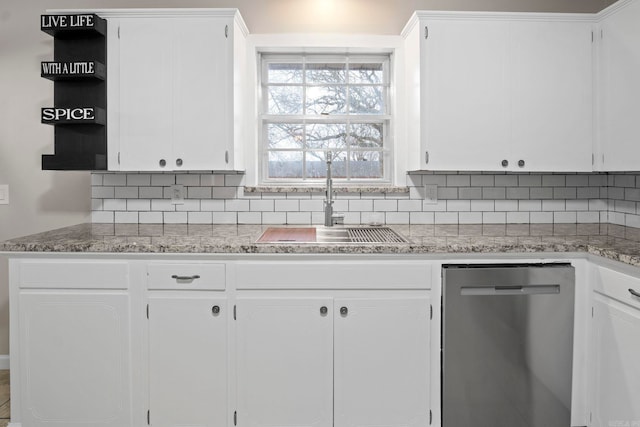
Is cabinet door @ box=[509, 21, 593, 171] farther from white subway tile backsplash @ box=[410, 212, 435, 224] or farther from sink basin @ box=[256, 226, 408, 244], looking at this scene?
sink basin @ box=[256, 226, 408, 244]

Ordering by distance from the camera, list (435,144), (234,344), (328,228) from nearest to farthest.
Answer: (234,344)
(435,144)
(328,228)

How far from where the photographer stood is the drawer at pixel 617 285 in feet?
6.09

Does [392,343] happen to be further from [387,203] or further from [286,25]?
[286,25]

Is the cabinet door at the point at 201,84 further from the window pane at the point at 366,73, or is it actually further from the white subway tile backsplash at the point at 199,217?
the window pane at the point at 366,73

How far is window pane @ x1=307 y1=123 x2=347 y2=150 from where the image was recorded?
3045 mm

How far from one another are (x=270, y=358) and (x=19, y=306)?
3.77 ft

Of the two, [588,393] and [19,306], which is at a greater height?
[19,306]

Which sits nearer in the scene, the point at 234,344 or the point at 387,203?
the point at 234,344

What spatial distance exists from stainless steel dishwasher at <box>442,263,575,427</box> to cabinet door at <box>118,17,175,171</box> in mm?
1628

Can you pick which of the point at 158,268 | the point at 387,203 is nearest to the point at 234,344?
the point at 158,268

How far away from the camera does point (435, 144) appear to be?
2588mm

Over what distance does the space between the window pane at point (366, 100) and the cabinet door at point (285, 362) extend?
55.1 inches

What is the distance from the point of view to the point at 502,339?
6.94ft

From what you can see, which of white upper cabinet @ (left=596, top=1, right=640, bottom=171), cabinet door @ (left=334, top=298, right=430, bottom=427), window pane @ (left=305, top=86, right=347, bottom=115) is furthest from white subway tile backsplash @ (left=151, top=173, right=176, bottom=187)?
white upper cabinet @ (left=596, top=1, right=640, bottom=171)
